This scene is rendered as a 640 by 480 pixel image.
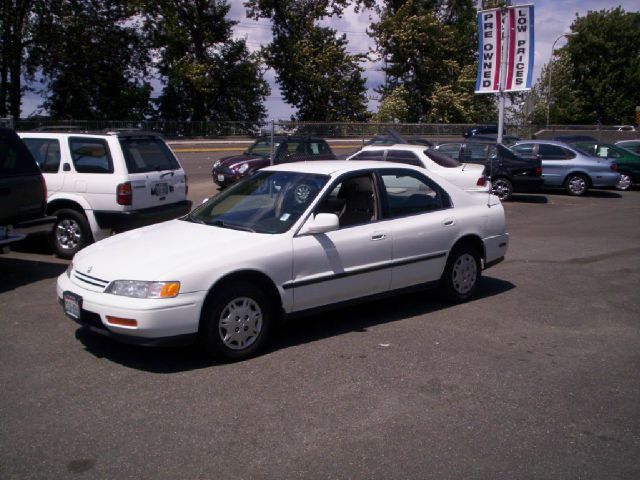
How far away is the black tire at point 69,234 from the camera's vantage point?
970 cm

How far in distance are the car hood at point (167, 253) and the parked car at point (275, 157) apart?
12924 mm

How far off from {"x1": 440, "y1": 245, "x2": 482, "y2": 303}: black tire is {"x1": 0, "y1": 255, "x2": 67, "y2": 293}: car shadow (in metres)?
5.05

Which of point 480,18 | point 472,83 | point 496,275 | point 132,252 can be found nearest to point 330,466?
point 132,252

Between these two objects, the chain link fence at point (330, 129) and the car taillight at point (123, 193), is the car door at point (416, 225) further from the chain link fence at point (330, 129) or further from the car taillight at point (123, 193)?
the chain link fence at point (330, 129)

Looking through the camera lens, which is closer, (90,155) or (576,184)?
(90,155)

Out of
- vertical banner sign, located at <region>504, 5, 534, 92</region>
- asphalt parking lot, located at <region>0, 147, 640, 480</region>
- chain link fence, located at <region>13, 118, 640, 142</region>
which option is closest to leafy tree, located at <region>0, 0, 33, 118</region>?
chain link fence, located at <region>13, 118, 640, 142</region>

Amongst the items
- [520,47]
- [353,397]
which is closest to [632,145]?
[520,47]

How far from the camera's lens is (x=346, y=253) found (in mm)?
6133

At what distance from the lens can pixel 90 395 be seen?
4844 millimetres

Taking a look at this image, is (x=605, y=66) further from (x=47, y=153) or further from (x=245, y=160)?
(x=47, y=153)

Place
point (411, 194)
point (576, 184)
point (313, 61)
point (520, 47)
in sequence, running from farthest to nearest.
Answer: point (313, 61), point (520, 47), point (576, 184), point (411, 194)

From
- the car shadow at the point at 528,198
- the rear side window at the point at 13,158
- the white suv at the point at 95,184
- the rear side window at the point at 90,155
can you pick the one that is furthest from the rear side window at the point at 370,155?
the rear side window at the point at 13,158

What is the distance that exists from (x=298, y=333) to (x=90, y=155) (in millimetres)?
5077

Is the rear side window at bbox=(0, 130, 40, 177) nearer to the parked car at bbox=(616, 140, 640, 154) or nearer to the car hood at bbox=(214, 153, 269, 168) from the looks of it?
the car hood at bbox=(214, 153, 269, 168)
